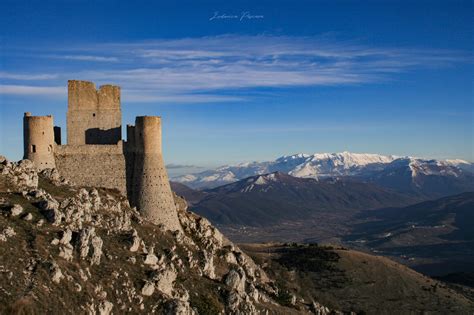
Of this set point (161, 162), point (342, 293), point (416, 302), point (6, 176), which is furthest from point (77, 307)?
point (416, 302)

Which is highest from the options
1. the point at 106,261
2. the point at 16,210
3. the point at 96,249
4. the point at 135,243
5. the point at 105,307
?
the point at 16,210

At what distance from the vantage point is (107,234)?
165 feet

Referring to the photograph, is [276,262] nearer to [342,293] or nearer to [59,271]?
[342,293]

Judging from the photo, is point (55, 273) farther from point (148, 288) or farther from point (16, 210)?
point (148, 288)

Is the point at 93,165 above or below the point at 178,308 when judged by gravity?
above

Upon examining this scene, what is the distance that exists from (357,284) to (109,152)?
44.4 metres

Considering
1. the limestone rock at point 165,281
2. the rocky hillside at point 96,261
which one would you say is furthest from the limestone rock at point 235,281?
the limestone rock at point 165,281

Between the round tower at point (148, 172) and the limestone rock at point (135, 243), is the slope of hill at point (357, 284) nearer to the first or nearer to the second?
the round tower at point (148, 172)

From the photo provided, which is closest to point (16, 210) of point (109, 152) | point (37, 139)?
point (37, 139)

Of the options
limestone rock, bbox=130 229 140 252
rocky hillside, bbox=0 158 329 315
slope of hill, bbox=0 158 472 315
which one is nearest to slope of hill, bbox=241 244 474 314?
slope of hill, bbox=0 158 472 315

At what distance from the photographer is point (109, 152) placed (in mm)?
62781

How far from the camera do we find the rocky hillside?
38.6 meters

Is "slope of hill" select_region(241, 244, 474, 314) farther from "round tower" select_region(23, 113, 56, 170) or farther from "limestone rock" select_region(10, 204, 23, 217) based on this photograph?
"limestone rock" select_region(10, 204, 23, 217)

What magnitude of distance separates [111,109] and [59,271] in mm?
28436
